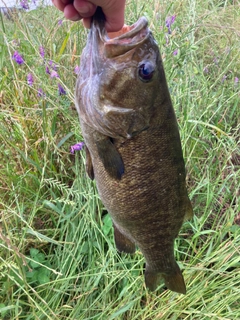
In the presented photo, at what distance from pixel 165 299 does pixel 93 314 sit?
42cm

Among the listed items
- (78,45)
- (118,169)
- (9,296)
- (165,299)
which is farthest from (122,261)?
(78,45)

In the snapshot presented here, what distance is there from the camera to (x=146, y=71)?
110cm

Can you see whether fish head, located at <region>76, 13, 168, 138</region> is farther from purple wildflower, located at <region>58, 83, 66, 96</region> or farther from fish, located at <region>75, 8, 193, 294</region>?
purple wildflower, located at <region>58, 83, 66, 96</region>

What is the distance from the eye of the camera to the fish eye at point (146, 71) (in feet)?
3.59

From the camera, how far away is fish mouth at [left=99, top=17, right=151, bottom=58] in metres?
1.03

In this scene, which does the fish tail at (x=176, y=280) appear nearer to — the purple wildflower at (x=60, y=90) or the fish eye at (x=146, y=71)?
the fish eye at (x=146, y=71)

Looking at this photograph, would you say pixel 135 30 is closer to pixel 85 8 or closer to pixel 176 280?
pixel 85 8

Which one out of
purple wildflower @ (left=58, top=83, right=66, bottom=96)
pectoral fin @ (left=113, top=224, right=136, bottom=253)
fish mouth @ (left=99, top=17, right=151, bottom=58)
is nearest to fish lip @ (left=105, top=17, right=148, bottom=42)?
fish mouth @ (left=99, top=17, right=151, bottom=58)

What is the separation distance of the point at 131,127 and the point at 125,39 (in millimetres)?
269

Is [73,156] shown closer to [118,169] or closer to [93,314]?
[93,314]

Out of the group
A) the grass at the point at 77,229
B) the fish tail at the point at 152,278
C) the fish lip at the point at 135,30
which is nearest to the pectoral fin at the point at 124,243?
the fish tail at the point at 152,278

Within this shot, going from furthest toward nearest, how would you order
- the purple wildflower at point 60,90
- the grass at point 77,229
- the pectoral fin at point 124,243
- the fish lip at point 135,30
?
the purple wildflower at point 60,90 → the grass at point 77,229 → the pectoral fin at point 124,243 → the fish lip at point 135,30

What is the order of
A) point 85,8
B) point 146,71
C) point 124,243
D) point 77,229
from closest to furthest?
point 85,8, point 146,71, point 124,243, point 77,229

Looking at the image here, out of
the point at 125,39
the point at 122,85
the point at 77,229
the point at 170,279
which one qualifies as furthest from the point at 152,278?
the point at 125,39
